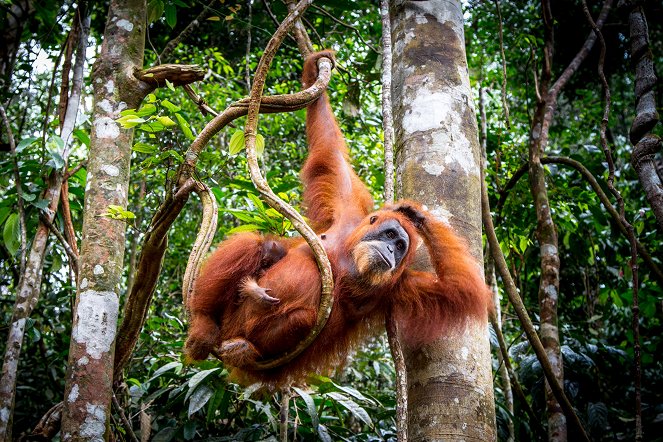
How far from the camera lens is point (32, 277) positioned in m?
3.37

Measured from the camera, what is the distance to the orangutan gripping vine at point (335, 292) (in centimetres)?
241

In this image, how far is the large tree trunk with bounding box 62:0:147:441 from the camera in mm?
2592

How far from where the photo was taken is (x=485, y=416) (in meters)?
2.03

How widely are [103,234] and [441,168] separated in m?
1.72

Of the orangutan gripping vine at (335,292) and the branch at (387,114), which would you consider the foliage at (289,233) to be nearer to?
the orangutan gripping vine at (335,292)

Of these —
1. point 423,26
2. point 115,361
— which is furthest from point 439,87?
point 115,361

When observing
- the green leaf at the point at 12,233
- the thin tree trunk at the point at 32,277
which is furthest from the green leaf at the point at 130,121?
the green leaf at the point at 12,233

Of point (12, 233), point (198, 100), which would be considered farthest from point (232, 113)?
point (12, 233)

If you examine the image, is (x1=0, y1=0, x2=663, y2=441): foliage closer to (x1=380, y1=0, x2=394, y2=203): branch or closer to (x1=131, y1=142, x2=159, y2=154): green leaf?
(x1=131, y1=142, x2=159, y2=154): green leaf

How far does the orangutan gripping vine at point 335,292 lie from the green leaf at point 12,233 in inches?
63.2

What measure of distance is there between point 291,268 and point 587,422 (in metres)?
3.10


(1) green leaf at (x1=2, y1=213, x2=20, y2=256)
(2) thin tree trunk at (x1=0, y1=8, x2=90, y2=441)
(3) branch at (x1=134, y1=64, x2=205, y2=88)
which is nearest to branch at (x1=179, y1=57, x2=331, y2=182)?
(3) branch at (x1=134, y1=64, x2=205, y2=88)

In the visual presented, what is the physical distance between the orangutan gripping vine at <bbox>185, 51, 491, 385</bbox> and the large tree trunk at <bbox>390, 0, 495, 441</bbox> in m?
0.11

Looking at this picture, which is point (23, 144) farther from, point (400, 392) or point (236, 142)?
point (400, 392)
